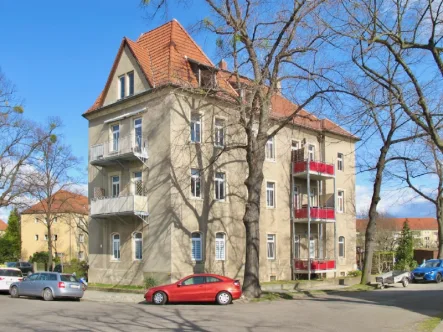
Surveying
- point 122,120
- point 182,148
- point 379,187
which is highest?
point 122,120

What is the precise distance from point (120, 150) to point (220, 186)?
6.33 meters

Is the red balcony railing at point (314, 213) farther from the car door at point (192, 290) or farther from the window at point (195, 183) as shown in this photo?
the car door at point (192, 290)

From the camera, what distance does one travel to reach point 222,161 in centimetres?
3095

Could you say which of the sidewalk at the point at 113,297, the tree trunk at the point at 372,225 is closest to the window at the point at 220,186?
the sidewalk at the point at 113,297

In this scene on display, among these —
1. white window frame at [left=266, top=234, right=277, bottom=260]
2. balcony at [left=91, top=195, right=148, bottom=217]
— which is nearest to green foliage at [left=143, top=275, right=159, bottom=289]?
balcony at [left=91, top=195, right=148, bottom=217]

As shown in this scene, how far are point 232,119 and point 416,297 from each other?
13458 millimetres

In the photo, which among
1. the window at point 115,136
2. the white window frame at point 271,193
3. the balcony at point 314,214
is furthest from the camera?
the balcony at point 314,214

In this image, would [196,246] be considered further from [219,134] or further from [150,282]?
[219,134]

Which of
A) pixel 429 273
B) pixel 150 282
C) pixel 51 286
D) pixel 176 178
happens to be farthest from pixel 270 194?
pixel 51 286

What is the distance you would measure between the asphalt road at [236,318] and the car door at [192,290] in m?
0.37

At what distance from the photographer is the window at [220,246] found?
3009cm

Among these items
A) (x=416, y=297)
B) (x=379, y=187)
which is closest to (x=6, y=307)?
(x=416, y=297)

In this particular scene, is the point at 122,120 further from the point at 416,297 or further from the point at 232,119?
the point at 416,297

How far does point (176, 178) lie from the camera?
28.3m
